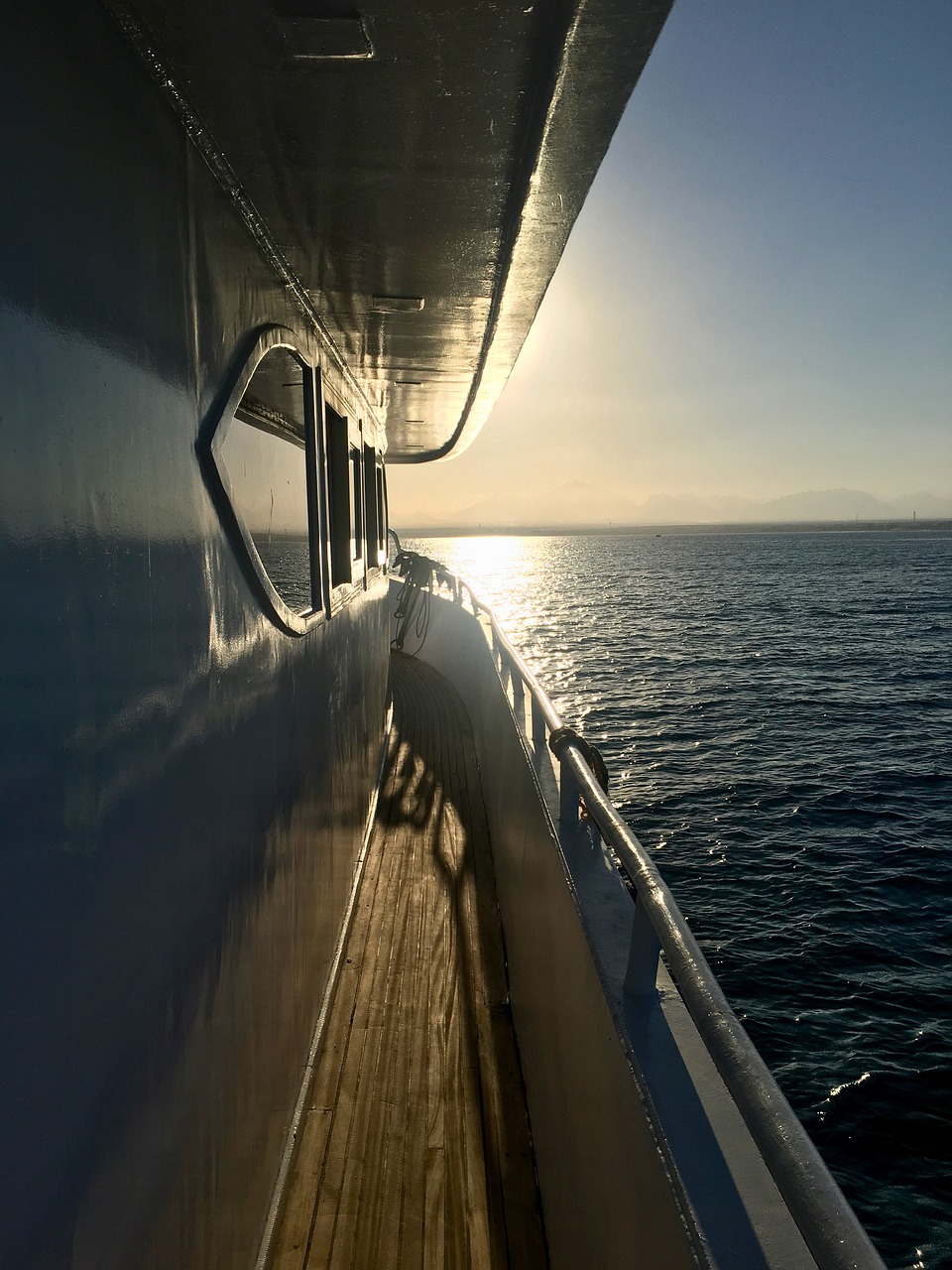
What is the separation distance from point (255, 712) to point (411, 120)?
150 centimetres

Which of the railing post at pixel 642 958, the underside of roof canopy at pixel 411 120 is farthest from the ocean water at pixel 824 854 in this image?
the underside of roof canopy at pixel 411 120

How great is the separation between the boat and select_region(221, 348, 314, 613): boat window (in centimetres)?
3

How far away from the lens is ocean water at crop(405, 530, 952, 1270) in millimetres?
6801

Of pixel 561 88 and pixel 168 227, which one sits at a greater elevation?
pixel 561 88

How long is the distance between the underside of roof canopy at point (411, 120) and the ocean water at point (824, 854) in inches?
276

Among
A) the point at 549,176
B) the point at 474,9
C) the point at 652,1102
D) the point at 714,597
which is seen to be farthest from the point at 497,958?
the point at 714,597

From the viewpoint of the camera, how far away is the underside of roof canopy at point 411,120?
4.46ft

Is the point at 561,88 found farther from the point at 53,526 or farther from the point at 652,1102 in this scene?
the point at 652,1102

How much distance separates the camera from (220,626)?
192 cm

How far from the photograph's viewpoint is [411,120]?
172 cm

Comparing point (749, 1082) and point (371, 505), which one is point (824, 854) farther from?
point (749, 1082)

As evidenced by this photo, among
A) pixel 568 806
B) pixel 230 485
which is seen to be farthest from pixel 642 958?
pixel 230 485

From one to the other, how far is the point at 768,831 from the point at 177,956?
40.8 feet

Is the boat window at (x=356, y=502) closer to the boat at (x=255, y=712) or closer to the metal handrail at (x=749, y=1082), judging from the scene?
the boat at (x=255, y=712)
